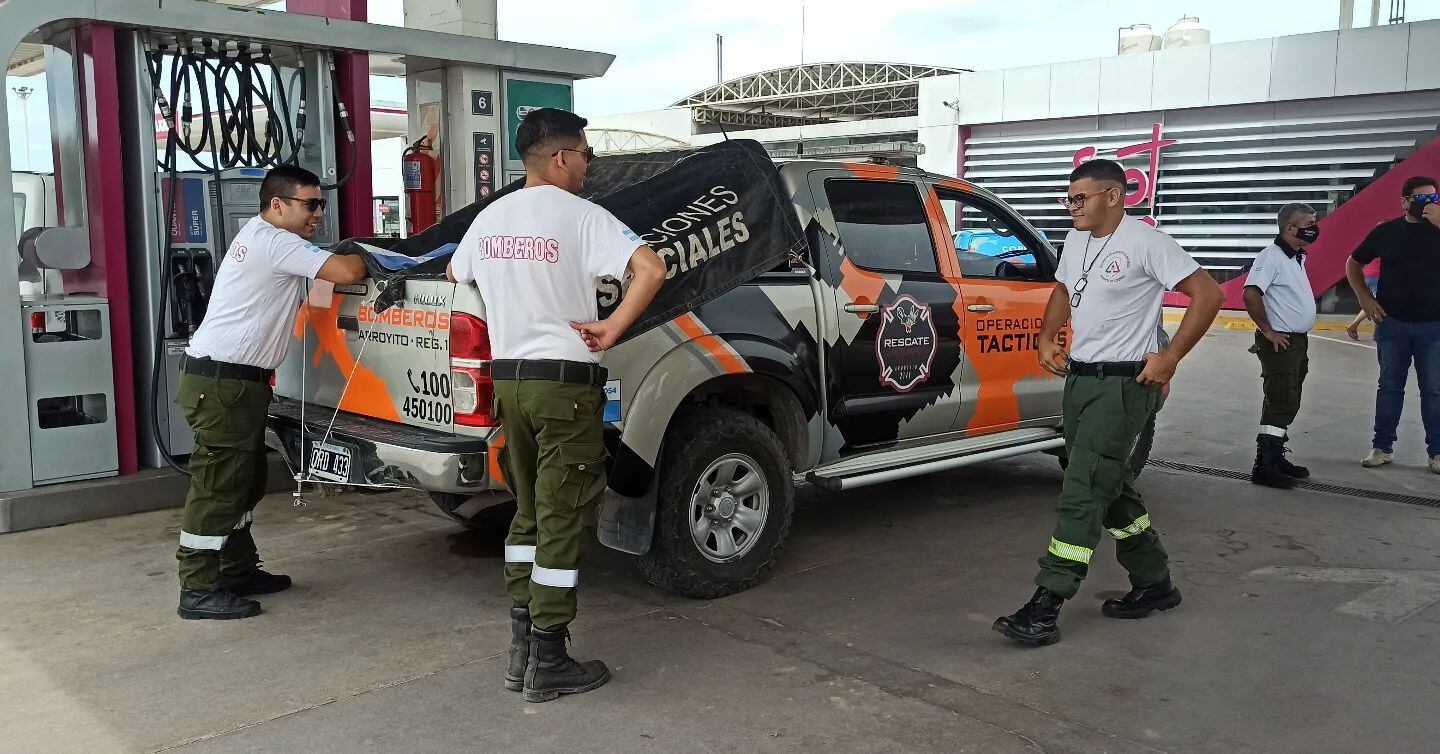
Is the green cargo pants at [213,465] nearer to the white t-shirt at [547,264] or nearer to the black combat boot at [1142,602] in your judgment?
the white t-shirt at [547,264]

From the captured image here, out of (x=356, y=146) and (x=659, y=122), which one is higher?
(x=659, y=122)

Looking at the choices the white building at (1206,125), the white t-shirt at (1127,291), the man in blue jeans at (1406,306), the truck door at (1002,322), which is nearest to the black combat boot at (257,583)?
the truck door at (1002,322)

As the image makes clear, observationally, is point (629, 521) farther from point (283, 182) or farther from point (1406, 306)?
point (1406, 306)

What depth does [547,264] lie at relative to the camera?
3797mm

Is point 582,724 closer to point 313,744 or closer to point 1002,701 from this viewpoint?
point 313,744

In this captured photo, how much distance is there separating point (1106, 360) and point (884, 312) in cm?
130

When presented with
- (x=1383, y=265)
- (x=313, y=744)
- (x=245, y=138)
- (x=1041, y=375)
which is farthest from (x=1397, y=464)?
(x=245, y=138)

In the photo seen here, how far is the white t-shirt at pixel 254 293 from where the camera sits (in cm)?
466

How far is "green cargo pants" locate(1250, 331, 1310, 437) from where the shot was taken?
725cm

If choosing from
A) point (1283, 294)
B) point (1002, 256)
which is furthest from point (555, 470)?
point (1283, 294)

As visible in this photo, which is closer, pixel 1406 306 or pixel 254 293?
pixel 254 293

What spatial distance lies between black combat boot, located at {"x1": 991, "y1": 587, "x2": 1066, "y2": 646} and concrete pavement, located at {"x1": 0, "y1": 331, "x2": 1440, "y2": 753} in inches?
2.2

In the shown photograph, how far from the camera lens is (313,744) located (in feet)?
11.5

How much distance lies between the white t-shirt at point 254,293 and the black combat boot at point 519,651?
165 cm
